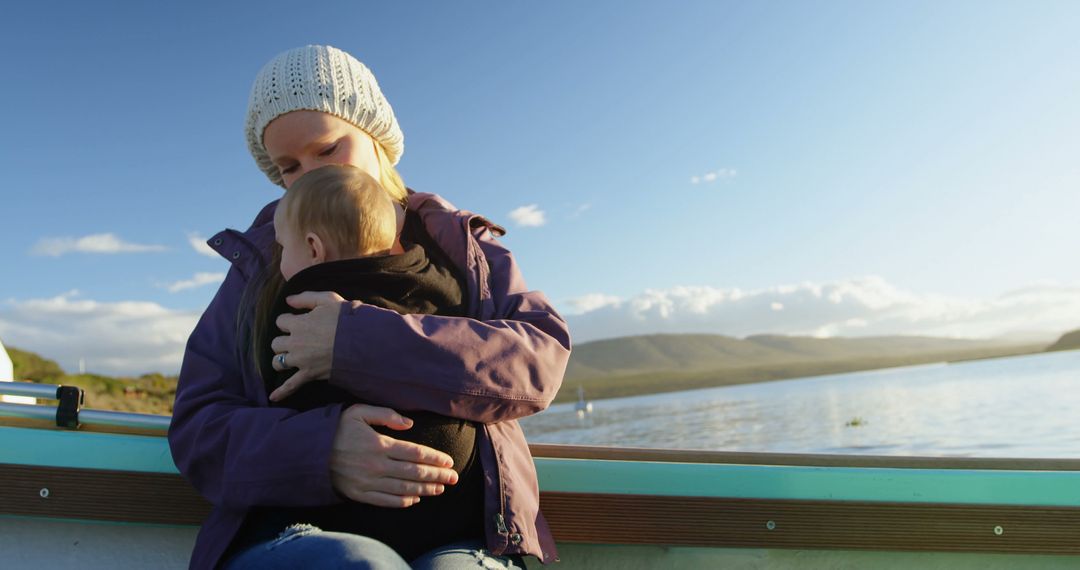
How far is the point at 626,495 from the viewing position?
160 centimetres

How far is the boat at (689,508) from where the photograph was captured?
1.58 m

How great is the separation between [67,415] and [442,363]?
106 centimetres

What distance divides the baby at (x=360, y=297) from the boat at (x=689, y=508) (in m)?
0.43

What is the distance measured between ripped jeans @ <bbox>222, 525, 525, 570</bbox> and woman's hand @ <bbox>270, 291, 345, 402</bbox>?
0.25 metres

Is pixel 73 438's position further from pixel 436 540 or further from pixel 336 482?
pixel 436 540

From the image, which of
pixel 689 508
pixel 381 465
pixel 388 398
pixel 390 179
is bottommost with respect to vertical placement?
pixel 689 508

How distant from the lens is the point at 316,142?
1.71m

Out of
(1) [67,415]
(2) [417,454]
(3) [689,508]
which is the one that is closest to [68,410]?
(1) [67,415]

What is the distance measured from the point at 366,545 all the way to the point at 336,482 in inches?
6.7

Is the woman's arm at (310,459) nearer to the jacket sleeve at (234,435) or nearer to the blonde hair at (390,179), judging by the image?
the jacket sleeve at (234,435)

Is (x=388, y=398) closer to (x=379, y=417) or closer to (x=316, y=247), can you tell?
(x=379, y=417)

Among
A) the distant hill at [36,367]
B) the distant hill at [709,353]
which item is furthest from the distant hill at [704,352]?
the distant hill at [36,367]

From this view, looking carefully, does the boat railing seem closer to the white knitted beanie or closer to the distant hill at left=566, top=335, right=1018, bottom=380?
the white knitted beanie

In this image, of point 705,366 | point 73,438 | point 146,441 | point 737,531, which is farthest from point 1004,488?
point 705,366
